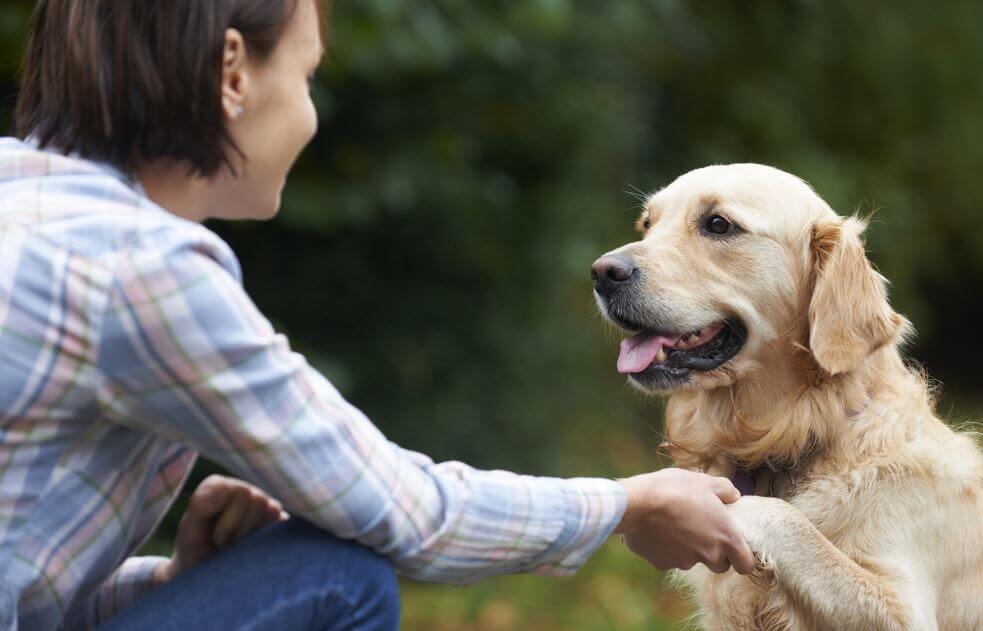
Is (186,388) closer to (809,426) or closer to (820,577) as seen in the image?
(820,577)

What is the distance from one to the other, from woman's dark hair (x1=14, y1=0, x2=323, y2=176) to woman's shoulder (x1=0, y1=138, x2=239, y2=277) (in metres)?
0.05

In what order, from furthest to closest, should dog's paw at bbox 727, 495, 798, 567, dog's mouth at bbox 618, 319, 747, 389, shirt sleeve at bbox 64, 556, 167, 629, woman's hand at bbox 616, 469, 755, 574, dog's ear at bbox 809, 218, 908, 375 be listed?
dog's mouth at bbox 618, 319, 747, 389 → dog's ear at bbox 809, 218, 908, 375 → dog's paw at bbox 727, 495, 798, 567 → shirt sleeve at bbox 64, 556, 167, 629 → woman's hand at bbox 616, 469, 755, 574

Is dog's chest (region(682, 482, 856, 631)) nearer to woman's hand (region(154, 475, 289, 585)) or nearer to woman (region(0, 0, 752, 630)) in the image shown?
woman (region(0, 0, 752, 630))

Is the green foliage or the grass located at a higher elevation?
the green foliage

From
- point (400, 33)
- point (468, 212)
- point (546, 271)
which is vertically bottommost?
point (546, 271)

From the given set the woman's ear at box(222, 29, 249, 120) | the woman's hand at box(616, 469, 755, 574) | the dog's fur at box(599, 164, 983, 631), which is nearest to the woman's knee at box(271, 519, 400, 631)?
the woman's hand at box(616, 469, 755, 574)

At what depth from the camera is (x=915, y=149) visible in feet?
31.0

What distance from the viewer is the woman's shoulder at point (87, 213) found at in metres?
1.62

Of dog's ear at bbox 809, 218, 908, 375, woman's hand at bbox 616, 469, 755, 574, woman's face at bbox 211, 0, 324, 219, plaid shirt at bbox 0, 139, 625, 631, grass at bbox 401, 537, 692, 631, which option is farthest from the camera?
grass at bbox 401, 537, 692, 631

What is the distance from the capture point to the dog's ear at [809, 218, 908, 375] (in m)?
2.49

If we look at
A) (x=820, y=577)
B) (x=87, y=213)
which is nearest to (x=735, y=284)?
(x=820, y=577)

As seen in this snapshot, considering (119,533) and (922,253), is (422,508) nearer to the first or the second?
(119,533)

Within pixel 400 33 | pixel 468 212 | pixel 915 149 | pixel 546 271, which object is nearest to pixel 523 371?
pixel 546 271

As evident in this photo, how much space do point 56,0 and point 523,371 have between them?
448 centimetres
